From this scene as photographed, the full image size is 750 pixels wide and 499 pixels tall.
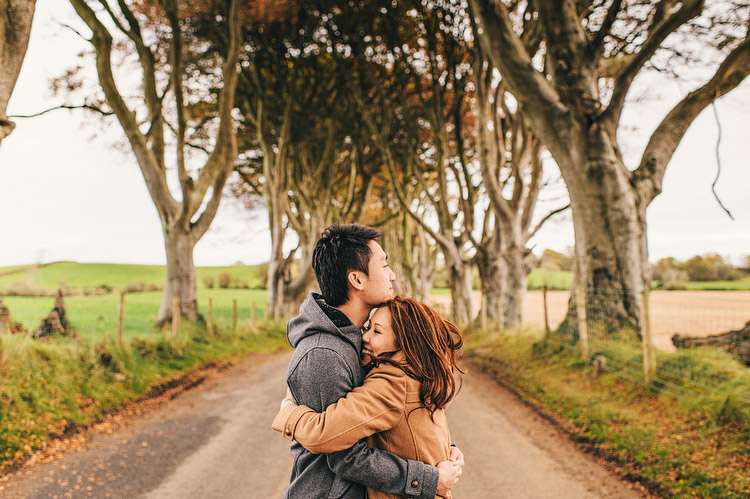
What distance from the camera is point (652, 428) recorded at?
5172 millimetres

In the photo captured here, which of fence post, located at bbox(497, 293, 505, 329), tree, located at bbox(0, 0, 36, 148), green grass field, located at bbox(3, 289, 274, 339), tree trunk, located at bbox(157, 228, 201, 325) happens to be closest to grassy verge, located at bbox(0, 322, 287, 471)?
green grass field, located at bbox(3, 289, 274, 339)

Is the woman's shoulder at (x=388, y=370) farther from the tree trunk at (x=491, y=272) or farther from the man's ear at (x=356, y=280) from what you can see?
the tree trunk at (x=491, y=272)

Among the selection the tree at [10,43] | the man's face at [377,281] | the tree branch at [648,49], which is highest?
the tree branch at [648,49]

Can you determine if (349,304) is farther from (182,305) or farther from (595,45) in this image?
(182,305)

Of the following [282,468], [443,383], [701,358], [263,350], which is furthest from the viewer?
[263,350]

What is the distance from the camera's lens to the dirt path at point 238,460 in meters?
4.38

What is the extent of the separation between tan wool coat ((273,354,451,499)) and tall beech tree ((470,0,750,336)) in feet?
21.3

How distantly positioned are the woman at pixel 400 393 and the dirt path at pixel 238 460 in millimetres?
2904

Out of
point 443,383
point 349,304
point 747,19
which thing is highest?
point 747,19

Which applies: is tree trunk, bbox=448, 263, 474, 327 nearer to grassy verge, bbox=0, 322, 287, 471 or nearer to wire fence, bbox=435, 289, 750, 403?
wire fence, bbox=435, 289, 750, 403

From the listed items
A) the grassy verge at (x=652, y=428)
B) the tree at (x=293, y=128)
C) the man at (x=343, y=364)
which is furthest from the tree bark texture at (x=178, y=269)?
the man at (x=343, y=364)

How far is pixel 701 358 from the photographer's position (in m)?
5.94

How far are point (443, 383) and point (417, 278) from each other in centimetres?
2429

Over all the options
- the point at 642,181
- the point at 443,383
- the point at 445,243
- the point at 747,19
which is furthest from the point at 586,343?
the point at 445,243
